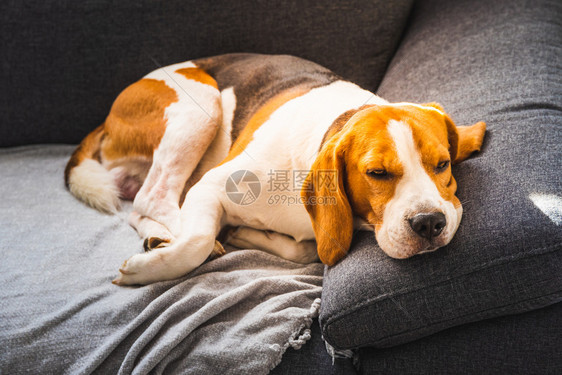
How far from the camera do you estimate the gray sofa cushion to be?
1.24m

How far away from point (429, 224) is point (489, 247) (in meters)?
0.18

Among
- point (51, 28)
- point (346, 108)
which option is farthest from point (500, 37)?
point (51, 28)

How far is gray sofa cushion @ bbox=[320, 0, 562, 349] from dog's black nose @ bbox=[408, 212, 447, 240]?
8cm

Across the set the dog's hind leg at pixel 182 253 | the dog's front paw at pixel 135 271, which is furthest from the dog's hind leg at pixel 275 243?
the dog's front paw at pixel 135 271

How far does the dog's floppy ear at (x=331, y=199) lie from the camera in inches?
57.1

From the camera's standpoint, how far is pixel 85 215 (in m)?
1.96

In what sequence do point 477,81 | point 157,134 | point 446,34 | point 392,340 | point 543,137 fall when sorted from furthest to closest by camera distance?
1. point 446,34
2. point 157,134
3. point 477,81
4. point 543,137
5. point 392,340

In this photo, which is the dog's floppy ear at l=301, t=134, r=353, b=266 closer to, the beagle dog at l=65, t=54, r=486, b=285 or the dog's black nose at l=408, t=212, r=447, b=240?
the beagle dog at l=65, t=54, r=486, b=285

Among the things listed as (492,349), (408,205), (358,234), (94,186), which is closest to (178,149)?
(94,186)

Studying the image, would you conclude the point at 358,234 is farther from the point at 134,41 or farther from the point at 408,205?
the point at 134,41

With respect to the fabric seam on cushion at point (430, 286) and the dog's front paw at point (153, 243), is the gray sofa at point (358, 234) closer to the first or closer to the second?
the fabric seam on cushion at point (430, 286)

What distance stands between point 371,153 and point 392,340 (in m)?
0.54

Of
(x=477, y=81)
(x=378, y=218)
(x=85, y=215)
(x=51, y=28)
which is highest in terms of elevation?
(x=51, y=28)

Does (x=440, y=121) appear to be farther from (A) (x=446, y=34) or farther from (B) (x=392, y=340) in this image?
(A) (x=446, y=34)
